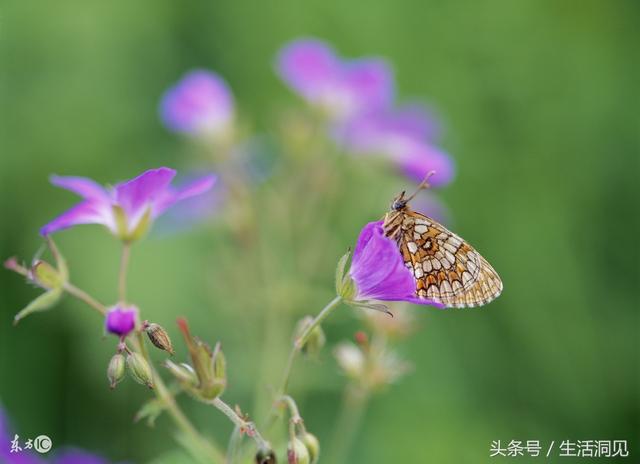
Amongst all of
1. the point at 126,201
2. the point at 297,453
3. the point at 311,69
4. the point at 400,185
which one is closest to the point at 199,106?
the point at 311,69

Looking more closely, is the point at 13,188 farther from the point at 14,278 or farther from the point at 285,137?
the point at 285,137

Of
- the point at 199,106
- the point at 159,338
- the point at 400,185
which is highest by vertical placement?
the point at 199,106

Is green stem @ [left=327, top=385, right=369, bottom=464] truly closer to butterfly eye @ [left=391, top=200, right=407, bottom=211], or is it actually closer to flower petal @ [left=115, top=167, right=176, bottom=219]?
butterfly eye @ [left=391, top=200, right=407, bottom=211]

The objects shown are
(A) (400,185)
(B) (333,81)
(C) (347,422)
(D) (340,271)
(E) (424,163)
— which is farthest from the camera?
(A) (400,185)

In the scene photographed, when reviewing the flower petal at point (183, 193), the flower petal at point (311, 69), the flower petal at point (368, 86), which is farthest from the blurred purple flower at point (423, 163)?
the flower petal at point (183, 193)

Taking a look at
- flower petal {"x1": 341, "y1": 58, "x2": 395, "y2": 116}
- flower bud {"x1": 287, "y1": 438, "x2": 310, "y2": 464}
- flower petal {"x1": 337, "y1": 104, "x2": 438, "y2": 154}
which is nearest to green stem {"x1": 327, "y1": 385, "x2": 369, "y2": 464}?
flower bud {"x1": 287, "y1": 438, "x2": 310, "y2": 464}

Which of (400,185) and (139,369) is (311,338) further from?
(400,185)

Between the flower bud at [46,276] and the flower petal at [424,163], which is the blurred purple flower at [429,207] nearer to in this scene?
the flower petal at [424,163]
